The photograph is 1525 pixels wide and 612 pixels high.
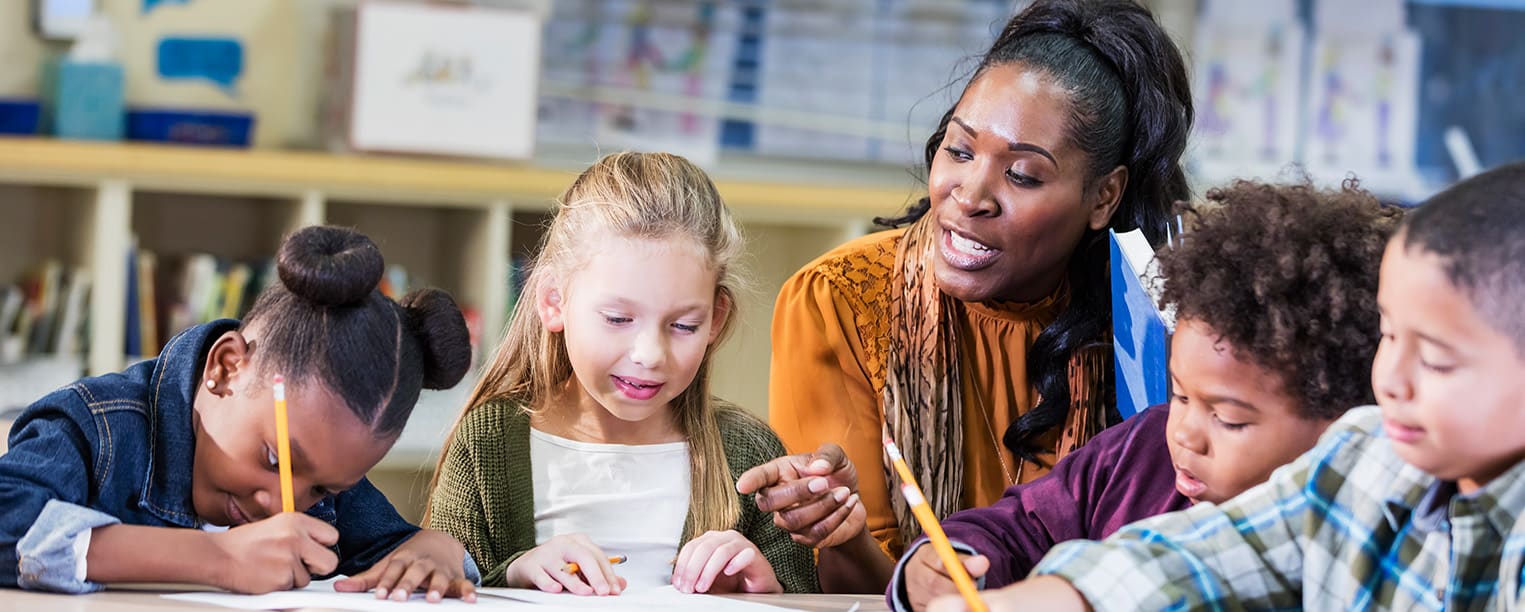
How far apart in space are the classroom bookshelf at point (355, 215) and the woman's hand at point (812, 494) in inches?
50.8

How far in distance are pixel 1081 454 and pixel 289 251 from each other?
603 mm

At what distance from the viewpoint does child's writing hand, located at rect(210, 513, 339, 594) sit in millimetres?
1060

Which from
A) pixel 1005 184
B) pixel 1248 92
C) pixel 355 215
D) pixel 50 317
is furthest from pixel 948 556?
pixel 1248 92

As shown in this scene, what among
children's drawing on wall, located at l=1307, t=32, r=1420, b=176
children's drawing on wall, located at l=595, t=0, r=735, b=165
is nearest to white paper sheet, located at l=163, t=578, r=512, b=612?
children's drawing on wall, located at l=595, t=0, r=735, b=165

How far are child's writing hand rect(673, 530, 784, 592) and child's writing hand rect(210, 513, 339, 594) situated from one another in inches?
11.5

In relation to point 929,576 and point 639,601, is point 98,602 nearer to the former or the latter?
point 639,601

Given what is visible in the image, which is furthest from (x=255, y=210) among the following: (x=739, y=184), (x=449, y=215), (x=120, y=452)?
(x=120, y=452)

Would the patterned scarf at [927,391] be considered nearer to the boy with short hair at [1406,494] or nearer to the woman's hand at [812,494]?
the woman's hand at [812,494]

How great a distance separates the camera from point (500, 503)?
143 cm

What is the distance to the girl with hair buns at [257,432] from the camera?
1.06 metres

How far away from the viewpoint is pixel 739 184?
3211 millimetres

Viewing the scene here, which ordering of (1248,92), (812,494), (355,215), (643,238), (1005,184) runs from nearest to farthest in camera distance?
1. (812,494)
2. (643,238)
3. (1005,184)
4. (355,215)
5. (1248,92)

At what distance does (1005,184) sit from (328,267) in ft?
2.28

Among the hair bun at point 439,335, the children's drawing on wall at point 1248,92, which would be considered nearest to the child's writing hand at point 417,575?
the hair bun at point 439,335
